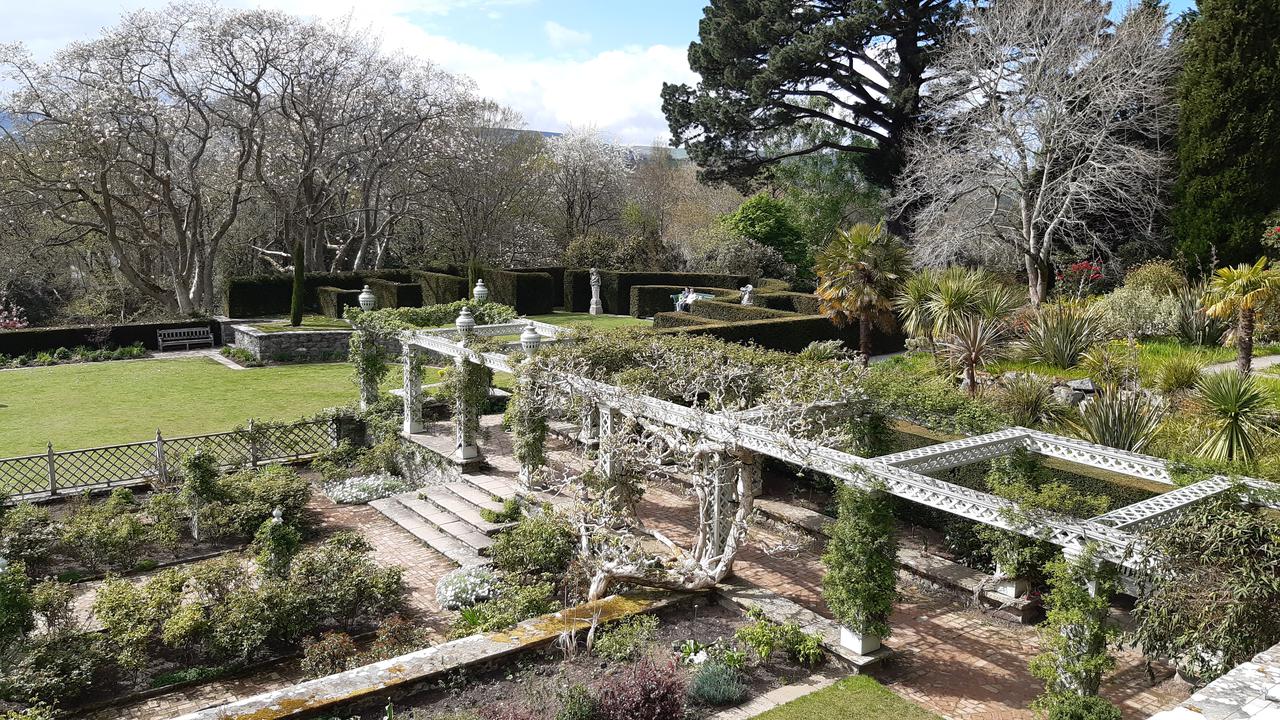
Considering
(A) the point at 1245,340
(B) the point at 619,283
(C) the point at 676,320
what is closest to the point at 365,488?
(C) the point at 676,320

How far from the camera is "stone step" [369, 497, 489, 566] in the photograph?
10.6m

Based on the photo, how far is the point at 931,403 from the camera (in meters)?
8.35

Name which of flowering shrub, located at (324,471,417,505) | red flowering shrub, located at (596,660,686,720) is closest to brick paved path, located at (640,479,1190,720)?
red flowering shrub, located at (596,660,686,720)

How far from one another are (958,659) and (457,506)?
23.5ft

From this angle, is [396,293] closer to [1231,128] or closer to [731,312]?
[731,312]

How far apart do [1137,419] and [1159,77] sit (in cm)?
1633

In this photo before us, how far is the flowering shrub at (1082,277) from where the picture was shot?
22.1 meters

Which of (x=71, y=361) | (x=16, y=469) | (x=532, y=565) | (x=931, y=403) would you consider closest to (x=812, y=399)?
(x=931, y=403)

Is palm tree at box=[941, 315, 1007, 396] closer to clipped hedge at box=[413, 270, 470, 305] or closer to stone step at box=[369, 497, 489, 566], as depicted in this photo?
stone step at box=[369, 497, 489, 566]

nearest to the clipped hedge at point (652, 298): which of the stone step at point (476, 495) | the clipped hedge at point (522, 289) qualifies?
the clipped hedge at point (522, 289)

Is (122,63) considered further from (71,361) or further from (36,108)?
(71,361)

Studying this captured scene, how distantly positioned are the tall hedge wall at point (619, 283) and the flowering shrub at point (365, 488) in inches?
711

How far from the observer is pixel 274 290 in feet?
93.7

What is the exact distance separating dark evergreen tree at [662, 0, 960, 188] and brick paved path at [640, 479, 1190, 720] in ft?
66.3
